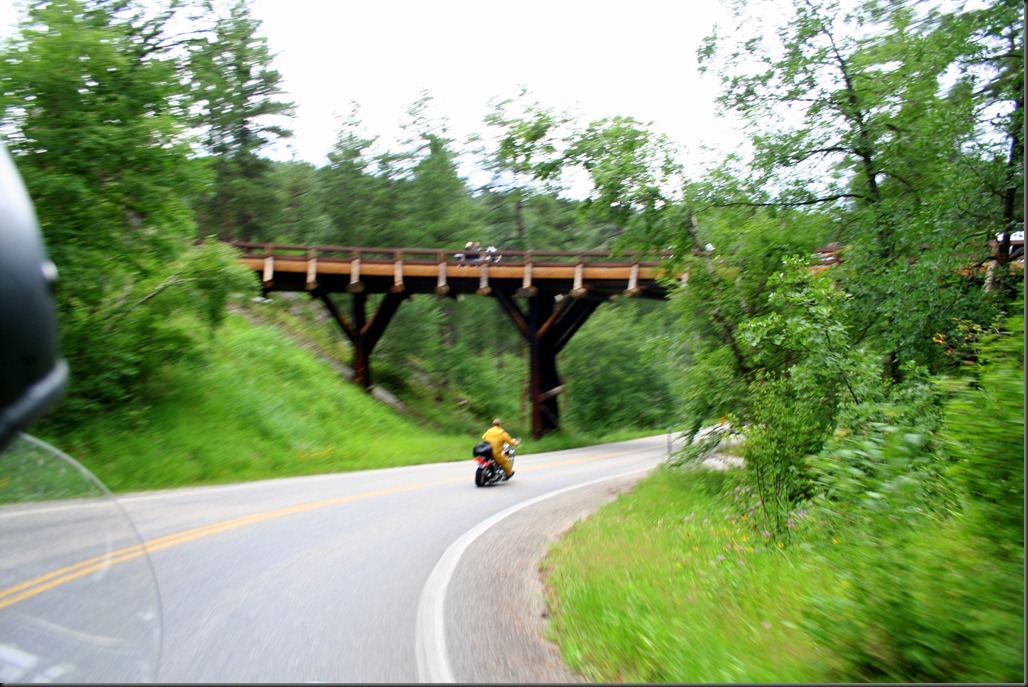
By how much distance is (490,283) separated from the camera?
2931 cm

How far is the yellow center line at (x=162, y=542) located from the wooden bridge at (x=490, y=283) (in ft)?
23.9

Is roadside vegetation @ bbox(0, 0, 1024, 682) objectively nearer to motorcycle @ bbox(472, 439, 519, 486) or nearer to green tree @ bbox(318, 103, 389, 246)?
motorcycle @ bbox(472, 439, 519, 486)

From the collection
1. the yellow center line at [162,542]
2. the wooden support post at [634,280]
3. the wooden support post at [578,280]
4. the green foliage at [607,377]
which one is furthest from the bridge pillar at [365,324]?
the green foliage at [607,377]

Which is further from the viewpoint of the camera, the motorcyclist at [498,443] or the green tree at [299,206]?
the green tree at [299,206]

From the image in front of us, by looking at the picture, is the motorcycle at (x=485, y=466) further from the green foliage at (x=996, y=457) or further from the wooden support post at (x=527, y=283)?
the wooden support post at (x=527, y=283)

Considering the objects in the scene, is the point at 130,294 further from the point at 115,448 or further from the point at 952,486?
the point at 952,486

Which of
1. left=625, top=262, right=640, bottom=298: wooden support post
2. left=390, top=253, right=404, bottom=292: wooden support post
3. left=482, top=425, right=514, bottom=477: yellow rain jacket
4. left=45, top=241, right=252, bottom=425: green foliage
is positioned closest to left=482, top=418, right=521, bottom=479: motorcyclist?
left=482, top=425, right=514, bottom=477: yellow rain jacket

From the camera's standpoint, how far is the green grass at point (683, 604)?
16.3ft

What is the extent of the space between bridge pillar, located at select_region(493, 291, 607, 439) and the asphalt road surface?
1522cm

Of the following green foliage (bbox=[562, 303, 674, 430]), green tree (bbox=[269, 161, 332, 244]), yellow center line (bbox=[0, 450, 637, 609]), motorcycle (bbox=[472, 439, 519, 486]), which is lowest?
green foliage (bbox=[562, 303, 674, 430])

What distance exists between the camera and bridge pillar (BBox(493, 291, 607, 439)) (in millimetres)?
30078

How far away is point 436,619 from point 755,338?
8.90m

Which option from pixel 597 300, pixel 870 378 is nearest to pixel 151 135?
pixel 870 378

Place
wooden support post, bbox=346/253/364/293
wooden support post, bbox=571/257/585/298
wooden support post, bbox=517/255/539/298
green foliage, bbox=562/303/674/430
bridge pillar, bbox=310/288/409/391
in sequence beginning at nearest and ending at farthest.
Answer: wooden support post, bbox=571/257/585/298 → wooden support post, bbox=346/253/364/293 → wooden support post, bbox=517/255/539/298 → bridge pillar, bbox=310/288/409/391 → green foliage, bbox=562/303/674/430
